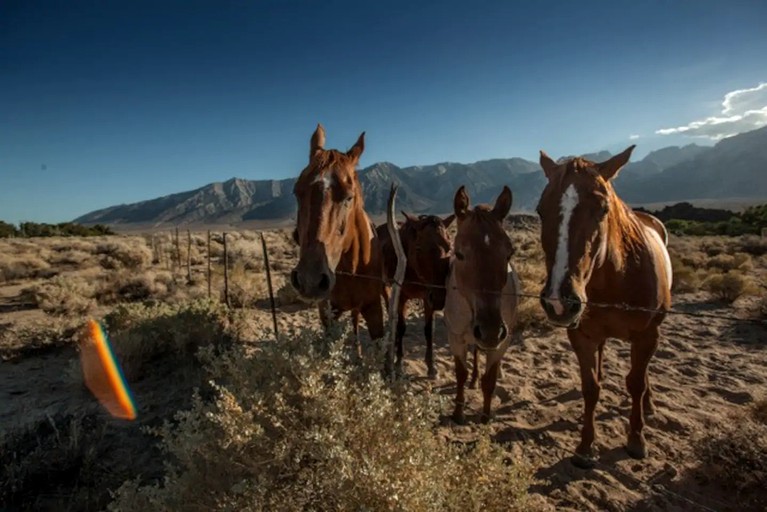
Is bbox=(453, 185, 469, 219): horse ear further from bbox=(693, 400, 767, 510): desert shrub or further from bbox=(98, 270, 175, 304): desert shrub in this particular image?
bbox=(98, 270, 175, 304): desert shrub

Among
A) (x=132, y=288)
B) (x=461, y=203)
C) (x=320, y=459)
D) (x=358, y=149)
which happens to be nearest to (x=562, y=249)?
(x=461, y=203)

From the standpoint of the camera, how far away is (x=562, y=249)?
2654 millimetres

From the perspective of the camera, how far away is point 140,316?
20.9 ft

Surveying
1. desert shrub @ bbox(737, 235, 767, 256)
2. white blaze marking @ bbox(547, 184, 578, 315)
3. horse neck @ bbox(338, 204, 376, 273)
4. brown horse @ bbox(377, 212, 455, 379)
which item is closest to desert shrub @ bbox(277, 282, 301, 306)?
brown horse @ bbox(377, 212, 455, 379)

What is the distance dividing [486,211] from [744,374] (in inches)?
199

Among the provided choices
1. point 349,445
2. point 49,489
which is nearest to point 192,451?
point 349,445

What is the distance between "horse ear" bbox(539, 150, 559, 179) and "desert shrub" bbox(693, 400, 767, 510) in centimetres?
266

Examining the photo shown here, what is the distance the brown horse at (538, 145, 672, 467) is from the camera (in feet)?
8.64

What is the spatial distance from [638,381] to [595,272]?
1243mm

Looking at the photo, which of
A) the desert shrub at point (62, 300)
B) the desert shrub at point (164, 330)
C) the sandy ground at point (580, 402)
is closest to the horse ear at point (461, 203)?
the sandy ground at point (580, 402)

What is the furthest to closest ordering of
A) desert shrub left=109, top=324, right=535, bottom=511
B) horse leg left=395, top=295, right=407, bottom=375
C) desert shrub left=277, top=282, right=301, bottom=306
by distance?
1. desert shrub left=277, top=282, right=301, bottom=306
2. horse leg left=395, top=295, right=407, bottom=375
3. desert shrub left=109, top=324, right=535, bottom=511

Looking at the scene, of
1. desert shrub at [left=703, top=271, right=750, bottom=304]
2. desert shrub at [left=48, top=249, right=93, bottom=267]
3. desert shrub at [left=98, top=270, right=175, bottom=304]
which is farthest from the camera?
desert shrub at [left=48, top=249, right=93, bottom=267]

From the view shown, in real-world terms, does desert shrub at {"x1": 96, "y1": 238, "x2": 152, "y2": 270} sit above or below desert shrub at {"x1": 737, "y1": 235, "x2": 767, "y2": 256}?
above

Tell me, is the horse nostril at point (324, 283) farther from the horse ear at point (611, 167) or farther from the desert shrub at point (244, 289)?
the desert shrub at point (244, 289)
